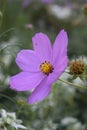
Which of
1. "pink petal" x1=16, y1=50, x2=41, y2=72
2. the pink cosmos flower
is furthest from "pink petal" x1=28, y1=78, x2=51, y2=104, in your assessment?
"pink petal" x1=16, y1=50, x2=41, y2=72

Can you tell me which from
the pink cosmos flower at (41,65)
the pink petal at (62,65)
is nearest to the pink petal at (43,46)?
the pink cosmos flower at (41,65)

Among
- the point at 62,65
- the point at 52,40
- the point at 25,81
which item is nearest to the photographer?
the point at 62,65

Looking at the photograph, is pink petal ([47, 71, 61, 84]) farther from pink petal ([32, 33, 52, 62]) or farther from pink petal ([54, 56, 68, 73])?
pink petal ([32, 33, 52, 62])

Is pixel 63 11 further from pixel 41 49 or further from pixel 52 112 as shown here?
pixel 41 49

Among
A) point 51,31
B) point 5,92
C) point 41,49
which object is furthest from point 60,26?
point 41,49

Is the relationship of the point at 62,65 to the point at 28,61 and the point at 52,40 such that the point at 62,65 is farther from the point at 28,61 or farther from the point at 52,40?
the point at 52,40

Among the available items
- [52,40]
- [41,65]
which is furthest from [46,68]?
[52,40]

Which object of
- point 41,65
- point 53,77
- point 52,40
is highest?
point 52,40

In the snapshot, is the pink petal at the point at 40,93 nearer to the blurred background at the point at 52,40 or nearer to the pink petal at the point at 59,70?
the pink petal at the point at 59,70
